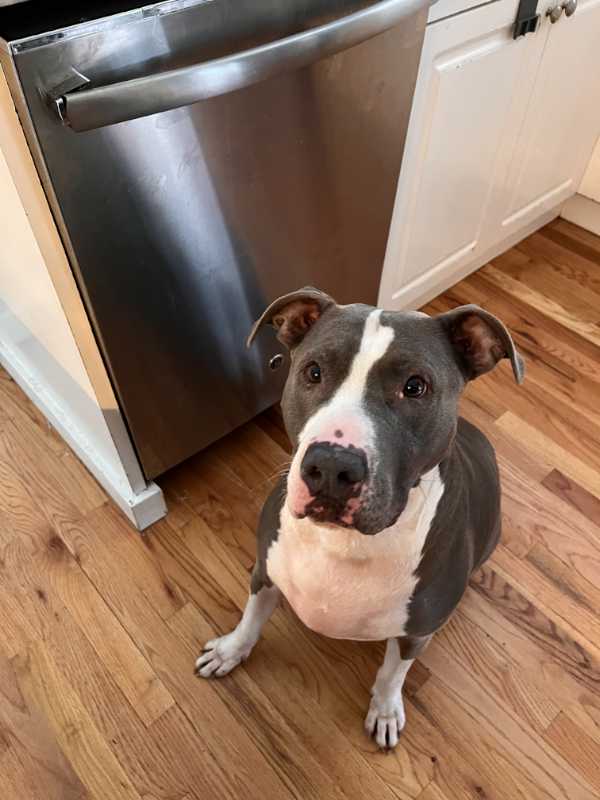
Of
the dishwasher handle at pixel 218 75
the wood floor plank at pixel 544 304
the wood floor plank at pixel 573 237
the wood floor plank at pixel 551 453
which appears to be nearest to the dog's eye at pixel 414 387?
the dishwasher handle at pixel 218 75

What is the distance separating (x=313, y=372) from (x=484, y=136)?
122 cm

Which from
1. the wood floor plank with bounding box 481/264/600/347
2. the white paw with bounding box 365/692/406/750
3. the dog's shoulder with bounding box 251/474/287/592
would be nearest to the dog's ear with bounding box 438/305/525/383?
the dog's shoulder with bounding box 251/474/287/592

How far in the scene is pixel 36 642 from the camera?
4.63 ft

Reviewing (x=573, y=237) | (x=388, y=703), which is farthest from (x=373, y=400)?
(x=573, y=237)

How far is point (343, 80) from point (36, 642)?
4.29 ft

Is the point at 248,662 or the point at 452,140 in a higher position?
the point at 452,140

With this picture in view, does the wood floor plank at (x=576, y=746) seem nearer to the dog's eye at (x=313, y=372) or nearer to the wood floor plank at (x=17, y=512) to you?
the dog's eye at (x=313, y=372)

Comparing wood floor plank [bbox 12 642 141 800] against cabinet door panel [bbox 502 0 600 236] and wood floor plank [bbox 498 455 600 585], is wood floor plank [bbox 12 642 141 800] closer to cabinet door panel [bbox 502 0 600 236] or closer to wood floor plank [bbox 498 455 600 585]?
wood floor plank [bbox 498 455 600 585]

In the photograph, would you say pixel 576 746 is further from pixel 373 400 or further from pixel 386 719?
pixel 373 400

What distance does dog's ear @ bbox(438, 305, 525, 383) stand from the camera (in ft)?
2.89

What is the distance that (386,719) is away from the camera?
129cm

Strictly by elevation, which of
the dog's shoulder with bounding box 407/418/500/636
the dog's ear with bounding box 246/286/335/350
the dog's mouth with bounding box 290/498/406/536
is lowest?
the dog's shoulder with bounding box 407/418/500/636

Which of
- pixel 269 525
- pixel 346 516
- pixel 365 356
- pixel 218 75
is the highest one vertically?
pixel 218 75

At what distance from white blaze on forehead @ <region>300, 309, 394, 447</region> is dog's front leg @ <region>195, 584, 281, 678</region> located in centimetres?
61
